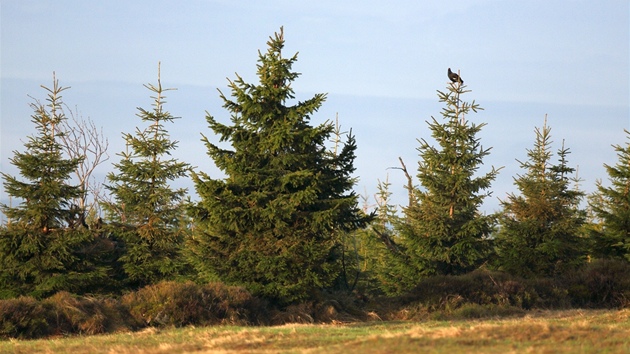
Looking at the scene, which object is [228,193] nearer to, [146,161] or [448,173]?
[146,161]

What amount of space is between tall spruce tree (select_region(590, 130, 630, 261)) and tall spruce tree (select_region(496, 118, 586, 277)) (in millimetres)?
995

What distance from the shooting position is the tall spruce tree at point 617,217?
33281 mm

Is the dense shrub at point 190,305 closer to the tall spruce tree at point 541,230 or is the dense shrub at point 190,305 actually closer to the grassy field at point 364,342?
the grassy field at point 364,342

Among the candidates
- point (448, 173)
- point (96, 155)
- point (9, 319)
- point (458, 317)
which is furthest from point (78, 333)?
point (96, 155)

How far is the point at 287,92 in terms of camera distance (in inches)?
979

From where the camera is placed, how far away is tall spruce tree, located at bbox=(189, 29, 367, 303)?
23453 millimetres

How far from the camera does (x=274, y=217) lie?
2361 cm

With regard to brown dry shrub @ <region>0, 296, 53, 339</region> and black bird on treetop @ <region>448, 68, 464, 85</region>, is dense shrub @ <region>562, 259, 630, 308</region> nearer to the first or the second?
black bird on treetop @ <region>448, 68, 464, 85</region>

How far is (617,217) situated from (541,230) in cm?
359

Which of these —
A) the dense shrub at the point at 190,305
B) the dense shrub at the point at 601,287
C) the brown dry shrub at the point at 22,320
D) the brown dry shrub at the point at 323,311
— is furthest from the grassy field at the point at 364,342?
the dense shrub at the point at 601,287

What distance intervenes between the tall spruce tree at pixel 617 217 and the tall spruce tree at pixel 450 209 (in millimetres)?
6051

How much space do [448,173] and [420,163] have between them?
1370mm

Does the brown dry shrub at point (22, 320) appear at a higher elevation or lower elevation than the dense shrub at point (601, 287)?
lower

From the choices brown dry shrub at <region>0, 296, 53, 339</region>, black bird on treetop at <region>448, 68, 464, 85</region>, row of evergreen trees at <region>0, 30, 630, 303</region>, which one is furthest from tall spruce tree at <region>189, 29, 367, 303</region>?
black bird on treetop at <region>448, 68, 464, 85</region>
